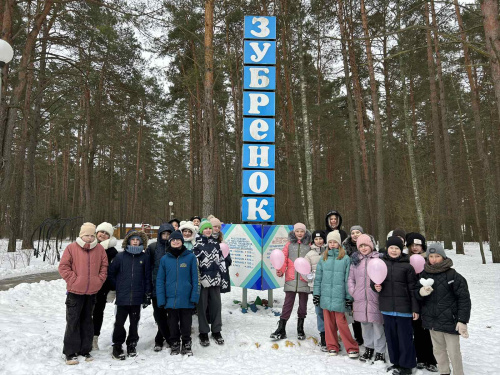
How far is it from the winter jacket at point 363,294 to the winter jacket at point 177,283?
203cm

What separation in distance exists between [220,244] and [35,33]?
9.18m

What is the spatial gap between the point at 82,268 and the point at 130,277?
0.58 metres

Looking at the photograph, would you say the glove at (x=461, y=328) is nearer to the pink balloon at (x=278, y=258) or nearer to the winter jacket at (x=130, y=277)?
the pink balloon at (x=278, y=258)

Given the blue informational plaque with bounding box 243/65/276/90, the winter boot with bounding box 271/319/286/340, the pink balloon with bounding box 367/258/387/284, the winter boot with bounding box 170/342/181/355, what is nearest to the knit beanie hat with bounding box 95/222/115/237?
the winter boot with bounding box 170/342/181/355

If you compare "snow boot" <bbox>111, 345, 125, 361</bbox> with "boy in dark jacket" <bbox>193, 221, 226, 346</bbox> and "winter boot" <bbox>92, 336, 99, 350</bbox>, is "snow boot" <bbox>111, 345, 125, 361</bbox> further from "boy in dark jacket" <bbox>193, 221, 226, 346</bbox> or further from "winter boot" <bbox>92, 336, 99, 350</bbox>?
"boy in dark jacket" <bbox>193, 221, 226, 346</bbox>

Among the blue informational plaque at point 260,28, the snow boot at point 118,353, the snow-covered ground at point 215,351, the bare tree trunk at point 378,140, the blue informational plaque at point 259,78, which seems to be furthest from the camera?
the bare tree trunk at point 378,140

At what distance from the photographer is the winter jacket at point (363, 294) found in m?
4.01

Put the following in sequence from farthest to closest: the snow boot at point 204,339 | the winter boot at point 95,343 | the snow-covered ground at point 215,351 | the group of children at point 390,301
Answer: the snow boot at point 204,339 < the winter boot at point 95,343 < the snow-covered ground at point 215,351 < the group of children at point 390,301

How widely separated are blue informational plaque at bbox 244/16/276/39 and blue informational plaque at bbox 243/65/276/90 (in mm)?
720

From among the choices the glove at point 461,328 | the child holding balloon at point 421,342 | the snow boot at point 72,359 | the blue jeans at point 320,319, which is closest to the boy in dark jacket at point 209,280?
the blue jeans at point 320,319

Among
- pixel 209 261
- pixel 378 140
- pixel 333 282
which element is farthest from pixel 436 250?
pixel 378 140

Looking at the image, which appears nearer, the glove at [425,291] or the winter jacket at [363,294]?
the glove at [425,291]

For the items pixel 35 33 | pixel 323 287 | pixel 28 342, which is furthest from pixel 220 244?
pixel 35 33

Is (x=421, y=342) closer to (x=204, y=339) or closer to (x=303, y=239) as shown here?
(x=303, y=239)
